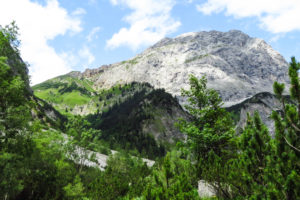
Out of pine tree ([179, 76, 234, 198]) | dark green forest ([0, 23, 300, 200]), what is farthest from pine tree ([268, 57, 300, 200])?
pine tree ([179, 76, 234, 198])

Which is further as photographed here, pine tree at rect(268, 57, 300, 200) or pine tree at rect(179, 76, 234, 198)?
pine tree at rect(179, 76, 234, 198)

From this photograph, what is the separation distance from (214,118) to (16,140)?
20.4m

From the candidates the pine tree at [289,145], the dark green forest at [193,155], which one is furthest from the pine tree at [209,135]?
the pine tree at [289,145]

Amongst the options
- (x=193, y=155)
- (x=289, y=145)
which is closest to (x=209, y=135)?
(x=193, y=155)

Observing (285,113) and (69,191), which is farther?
(69,191)

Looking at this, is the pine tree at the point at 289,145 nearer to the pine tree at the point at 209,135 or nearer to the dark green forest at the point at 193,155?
the dark green forest at the point at 193,155

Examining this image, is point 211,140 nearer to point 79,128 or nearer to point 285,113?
point 285,113

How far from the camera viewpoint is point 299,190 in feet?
22.6

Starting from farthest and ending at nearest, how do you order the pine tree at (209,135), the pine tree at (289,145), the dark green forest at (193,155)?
the pine tree at (209,135)
the dark green forest at (193,155)
the pine tree at (289,145)

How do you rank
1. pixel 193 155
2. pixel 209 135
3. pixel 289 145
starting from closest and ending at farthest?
pixel 289 145 < pixel 209 135 < pixel 193 155

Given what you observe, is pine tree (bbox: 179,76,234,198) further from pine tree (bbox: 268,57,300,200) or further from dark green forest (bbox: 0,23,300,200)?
pine tree (bbox: 268,57,300,200)

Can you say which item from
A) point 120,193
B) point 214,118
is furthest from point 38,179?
point 214,118

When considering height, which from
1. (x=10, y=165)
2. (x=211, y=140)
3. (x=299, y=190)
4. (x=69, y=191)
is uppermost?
(x=211, y=140)

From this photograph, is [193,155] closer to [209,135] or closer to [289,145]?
[209,135]
